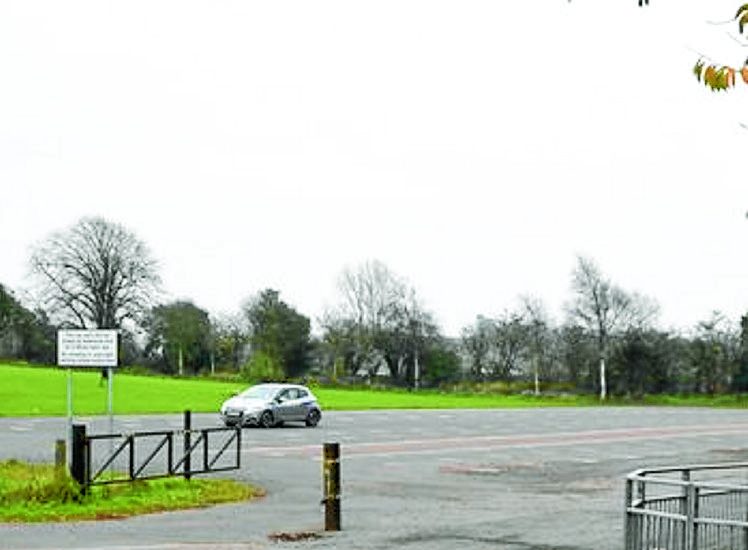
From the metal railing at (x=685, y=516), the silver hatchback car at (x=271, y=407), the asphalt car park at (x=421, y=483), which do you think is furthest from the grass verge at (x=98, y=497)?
the silver hatchback car at (x=271, y=407)

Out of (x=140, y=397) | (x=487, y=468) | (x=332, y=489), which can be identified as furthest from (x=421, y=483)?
(x=140, y=397)

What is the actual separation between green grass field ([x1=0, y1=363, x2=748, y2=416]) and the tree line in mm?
3860

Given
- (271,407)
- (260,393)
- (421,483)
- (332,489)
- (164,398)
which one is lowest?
(164,398)

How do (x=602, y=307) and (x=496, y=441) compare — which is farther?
(x=602, y=307)

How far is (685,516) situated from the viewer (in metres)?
10.1

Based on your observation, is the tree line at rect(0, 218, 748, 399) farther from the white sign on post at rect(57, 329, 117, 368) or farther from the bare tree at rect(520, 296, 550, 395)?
the white sign on post at rect(57, 329, 117, 368)

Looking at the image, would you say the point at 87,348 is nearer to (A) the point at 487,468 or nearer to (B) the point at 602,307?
(A) the point at 487,468

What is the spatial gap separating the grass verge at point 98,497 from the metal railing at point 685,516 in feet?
27.5

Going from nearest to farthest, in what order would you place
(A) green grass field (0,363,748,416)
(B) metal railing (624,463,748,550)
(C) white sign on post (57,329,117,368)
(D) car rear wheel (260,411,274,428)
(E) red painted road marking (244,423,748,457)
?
(B) metal railing (624,463,748,550), (C) white sign on post (57,329,117,368), (E) red painted road marking (244,423,748,457), (D) car rear wheel (260,411,274,428), (A) green grass field (0,363,748,416)

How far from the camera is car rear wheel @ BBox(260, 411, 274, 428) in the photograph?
40.4m

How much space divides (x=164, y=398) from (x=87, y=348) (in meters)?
46.5

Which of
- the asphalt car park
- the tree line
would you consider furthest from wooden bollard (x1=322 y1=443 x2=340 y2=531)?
the tree line

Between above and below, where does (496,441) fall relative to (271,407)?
below

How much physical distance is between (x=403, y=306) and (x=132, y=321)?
111 feet
